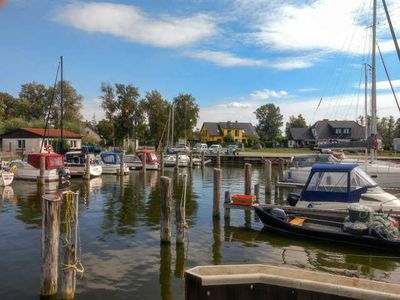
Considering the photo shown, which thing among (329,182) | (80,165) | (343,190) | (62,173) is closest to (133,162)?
(80,165)

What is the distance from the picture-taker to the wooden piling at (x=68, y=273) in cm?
854

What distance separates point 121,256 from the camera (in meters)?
12.0

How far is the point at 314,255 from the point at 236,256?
2.50m

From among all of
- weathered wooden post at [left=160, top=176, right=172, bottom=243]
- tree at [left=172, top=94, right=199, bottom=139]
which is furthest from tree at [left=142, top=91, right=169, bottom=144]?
weathered wooden post at [left=160, top=176, right=172, bottom=243]

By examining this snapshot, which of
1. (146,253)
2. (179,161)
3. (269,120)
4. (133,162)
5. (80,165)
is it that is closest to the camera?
(146,253)

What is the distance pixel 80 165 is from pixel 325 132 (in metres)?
73.5

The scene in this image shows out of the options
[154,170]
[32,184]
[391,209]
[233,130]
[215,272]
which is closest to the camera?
[215,272]

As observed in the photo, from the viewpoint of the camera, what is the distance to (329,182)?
52.1 feet

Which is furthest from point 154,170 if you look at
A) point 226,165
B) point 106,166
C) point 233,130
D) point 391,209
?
point 233,130

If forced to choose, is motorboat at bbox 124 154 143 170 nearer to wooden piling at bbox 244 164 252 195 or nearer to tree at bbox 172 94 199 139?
wooden piling at bbox 244 164 252 195

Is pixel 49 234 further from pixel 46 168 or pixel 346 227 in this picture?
pixel 46 168

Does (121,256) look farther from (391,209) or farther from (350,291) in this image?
(391,209)

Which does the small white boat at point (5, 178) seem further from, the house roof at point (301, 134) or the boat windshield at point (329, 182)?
the house roof at point (301, 134)

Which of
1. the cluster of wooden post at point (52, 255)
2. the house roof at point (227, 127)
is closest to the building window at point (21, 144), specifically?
the house roof at point (227, 127)
